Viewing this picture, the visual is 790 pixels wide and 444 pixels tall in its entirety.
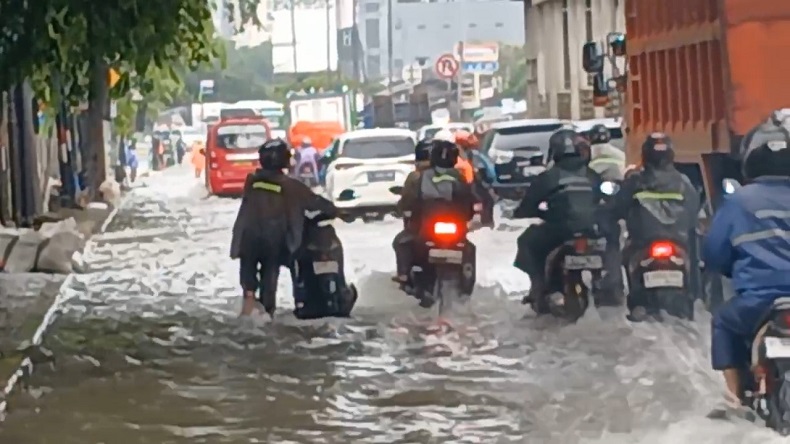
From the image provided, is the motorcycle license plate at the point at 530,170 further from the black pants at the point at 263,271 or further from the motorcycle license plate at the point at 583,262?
the motorcycle license plate at the point at 583,262

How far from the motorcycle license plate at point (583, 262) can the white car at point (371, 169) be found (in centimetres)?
1509

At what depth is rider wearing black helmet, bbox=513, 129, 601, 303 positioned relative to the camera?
42.1ft

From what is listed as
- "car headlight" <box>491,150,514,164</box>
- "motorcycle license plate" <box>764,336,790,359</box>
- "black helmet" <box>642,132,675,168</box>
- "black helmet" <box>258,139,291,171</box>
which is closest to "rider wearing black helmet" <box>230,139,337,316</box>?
"black helmet" <box>258,139,291,171</box>

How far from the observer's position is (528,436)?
8.59 meters

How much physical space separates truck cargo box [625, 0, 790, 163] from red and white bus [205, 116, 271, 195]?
90.6 feet

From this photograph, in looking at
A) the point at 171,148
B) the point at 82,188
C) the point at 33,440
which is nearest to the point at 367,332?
the point at 33,440

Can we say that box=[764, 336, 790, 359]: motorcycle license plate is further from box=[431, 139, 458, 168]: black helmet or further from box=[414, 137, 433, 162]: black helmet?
box=[414, 137, 433, 162]: black helmet

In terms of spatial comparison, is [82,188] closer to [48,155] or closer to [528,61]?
[48,155]

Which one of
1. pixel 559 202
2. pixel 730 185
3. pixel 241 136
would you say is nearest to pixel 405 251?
pixel 559 202

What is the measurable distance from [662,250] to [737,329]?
4.21 metres

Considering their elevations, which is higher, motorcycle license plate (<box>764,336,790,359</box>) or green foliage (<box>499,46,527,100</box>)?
green foliage (<box>499,46,527,100</box>)

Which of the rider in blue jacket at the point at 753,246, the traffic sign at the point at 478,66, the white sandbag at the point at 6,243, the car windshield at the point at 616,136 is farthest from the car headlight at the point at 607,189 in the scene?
the traffic sign at the point at 478,66

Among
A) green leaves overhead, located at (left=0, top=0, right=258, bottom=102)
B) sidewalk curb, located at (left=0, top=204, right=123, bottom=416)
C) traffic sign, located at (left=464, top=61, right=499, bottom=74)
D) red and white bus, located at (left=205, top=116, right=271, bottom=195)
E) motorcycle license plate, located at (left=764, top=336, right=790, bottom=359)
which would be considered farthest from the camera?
traffic sign, located at (left=464, top=61, right=499, bottom=74)

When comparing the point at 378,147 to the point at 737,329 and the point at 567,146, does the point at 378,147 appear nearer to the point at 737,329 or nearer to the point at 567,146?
the point at 567,146
